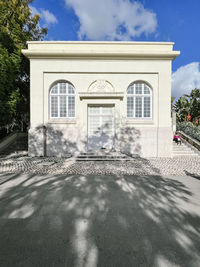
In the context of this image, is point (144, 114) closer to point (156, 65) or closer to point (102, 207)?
point (156, 65)

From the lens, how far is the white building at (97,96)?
28.9 ft

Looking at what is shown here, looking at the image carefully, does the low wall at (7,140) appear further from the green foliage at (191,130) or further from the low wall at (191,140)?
the green foliage at (191,130)

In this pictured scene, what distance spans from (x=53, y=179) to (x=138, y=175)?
11.2 feet

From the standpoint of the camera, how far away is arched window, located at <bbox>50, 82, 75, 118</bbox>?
29.9 feet

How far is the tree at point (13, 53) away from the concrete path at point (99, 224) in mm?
6708

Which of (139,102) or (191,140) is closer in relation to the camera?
(139,102)

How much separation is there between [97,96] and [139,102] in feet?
10.1

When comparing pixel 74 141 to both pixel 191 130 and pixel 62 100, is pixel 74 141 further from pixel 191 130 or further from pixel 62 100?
pixel 191 130

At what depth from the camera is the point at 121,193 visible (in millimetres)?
3725

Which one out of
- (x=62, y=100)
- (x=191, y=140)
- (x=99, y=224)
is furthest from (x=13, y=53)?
(x=191, y=140)

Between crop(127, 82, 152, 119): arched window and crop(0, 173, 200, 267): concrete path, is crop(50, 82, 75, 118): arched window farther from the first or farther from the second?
crop(0, 173, 200, 267): concrete path

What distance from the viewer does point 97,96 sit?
8797mm

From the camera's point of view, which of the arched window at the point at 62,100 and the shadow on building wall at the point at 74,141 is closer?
the shadow on building wall at the point at 74,141

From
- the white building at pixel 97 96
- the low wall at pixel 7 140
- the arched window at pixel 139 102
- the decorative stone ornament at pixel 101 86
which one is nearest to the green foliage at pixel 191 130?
the white building at pixel 97 96
